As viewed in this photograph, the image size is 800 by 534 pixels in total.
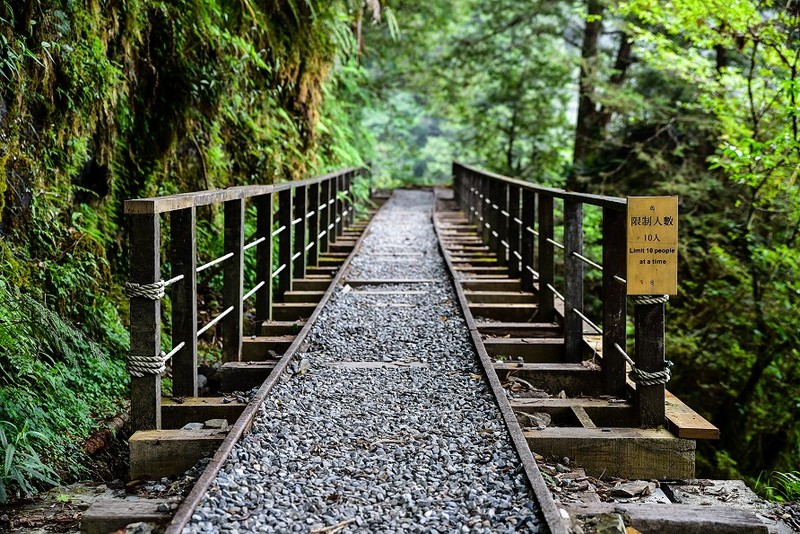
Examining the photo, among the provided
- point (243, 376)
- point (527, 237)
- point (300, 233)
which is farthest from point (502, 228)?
point (243, 376)

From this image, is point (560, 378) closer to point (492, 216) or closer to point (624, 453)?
point (624, 453)

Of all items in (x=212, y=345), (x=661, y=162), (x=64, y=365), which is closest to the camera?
(x=64, y=365)

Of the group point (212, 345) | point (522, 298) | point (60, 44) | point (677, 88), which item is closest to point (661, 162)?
point (677, 88)

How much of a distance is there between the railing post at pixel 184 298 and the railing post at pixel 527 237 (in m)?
3.63

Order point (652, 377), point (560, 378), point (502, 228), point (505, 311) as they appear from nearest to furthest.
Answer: point (652, 377), point (560, 378), point (505, 311), point (502, 228)

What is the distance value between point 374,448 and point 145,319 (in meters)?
1.27

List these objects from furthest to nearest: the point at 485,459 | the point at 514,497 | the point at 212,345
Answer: the point at 212,345 → the point at 485,459 → the point at 514,497

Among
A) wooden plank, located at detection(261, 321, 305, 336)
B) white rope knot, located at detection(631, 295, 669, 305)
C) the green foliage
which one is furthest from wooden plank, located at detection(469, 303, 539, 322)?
the green foliage

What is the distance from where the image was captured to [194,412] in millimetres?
3924

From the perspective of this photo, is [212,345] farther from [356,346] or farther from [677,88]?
[677,88]

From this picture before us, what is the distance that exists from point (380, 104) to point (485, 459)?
63.1ft

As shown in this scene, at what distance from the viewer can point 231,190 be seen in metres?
4.84

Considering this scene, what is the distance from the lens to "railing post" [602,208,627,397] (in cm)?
417

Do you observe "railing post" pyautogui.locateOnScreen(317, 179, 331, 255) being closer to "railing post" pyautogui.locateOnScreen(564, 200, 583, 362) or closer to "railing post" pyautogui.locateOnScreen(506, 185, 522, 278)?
"railing post" pyautogui.locateOnScreen(506, 185, 522, 278)
